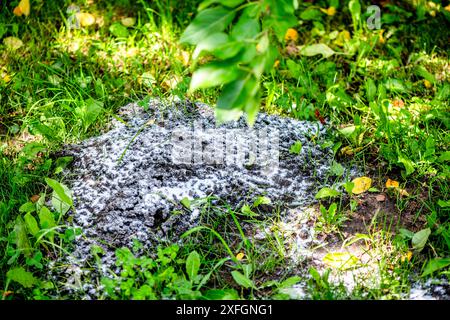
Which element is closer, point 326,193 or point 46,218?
point 46,218

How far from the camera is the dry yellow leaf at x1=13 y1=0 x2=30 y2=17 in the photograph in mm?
3412

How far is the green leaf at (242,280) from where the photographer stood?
6.74 feet

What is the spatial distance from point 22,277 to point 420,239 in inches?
69.6

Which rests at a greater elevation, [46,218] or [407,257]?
[46,218]

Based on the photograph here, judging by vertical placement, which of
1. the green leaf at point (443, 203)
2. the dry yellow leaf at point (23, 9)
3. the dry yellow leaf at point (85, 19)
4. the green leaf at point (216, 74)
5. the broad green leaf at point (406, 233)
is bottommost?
the broad green leaf at point (406, 233)

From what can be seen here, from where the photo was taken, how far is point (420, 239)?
2.22m

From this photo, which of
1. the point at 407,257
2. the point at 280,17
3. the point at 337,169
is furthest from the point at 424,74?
the point at 280,17

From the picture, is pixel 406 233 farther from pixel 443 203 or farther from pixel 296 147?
pixel 296 147

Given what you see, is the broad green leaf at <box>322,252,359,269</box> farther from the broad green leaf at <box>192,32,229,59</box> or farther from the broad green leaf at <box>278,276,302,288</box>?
the broad green leaf at <box>192,32,229,59</box>

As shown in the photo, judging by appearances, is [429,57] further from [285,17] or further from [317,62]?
[285,17]

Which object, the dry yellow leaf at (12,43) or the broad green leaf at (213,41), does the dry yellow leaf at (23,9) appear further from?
the broad green leaf at (213,41)

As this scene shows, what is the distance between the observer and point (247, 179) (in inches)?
98.6

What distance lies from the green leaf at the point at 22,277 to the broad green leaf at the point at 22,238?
14 centimetres

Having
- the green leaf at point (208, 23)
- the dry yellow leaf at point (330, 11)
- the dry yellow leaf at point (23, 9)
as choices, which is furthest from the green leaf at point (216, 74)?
the dry yellow leaf at point (23, 9)
